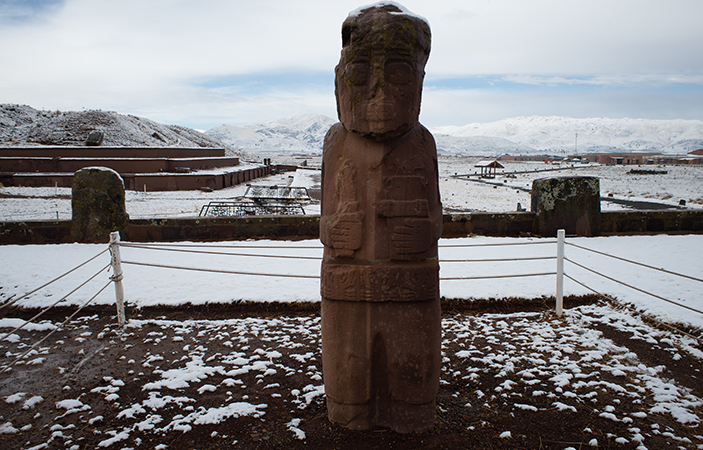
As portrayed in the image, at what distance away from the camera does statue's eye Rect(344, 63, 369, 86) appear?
105 inches

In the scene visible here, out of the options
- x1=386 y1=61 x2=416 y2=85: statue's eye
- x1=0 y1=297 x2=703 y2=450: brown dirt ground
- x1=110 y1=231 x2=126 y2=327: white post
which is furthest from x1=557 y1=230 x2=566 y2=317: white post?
x1=110 y1=231 x2=126 y2=327: white post

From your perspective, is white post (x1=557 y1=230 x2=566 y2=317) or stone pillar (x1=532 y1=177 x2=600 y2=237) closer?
white post (x1=557 y1=230 x2=566 y2=317)

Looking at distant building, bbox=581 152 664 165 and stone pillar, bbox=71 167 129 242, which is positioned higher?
distant building, bbox=581 152 664 165

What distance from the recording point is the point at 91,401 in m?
3.40

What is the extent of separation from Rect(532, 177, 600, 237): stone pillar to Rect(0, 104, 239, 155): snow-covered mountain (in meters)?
28.0

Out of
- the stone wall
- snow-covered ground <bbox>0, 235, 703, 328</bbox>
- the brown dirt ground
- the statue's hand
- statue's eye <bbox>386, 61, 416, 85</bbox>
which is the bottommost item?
the brown dirt ground

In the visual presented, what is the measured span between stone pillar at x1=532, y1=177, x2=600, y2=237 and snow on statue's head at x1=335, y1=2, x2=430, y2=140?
5.95m

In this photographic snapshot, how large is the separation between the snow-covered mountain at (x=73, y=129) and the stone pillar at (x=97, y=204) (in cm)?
2357

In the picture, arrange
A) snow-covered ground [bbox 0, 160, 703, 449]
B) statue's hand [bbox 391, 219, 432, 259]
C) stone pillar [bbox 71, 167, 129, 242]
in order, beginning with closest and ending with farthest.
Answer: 1. statue's hand [bbox 391, 219, 432, 259]
2. snow-covered ground [bbox 0, 160, 703, 449]
3. stone pillar [bbox 71, 167, 129, 242]

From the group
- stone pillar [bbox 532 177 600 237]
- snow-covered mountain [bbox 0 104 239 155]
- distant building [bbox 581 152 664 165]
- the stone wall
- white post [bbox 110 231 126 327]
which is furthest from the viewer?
distant building [bbox 581 152 664 165]

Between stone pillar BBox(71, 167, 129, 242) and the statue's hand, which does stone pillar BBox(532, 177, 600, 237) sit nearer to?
the statue's hand

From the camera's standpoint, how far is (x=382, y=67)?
2625 mm

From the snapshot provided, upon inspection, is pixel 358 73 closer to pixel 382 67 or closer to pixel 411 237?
pixel 382 67

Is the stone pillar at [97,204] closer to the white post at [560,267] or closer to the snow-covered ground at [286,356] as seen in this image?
the snow-covered ground at [286,356]
